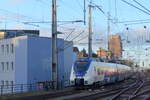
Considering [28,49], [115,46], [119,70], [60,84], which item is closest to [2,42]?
[28,49]

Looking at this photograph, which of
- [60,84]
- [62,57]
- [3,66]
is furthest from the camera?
[3,66]

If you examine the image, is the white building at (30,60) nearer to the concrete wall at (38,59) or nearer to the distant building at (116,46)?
the concrete wall at (38,59)

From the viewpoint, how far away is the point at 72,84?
41531 mm

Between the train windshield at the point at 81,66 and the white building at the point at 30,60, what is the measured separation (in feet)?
49.6

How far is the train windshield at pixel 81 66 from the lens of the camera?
135 feet

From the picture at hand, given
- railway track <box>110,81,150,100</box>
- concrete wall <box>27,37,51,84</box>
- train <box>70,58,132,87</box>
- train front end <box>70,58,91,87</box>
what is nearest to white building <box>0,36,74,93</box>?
concrete wall <box>27,37,51,84</box>

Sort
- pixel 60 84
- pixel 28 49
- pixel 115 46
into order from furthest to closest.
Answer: pixel 115 46 → pixel 28 49 → pixel 60 84

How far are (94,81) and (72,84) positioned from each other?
102 inches

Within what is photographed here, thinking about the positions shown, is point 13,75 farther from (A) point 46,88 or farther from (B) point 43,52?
(A) point 46,88

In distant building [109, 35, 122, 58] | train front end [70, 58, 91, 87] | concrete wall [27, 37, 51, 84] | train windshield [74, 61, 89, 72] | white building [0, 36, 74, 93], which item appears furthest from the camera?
distant building [109, 35, 122, 58]

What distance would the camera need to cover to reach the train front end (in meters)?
40.9

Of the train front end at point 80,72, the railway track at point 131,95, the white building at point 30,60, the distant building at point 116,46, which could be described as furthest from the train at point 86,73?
the distant building at point 116,46

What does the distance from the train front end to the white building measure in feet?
49.5

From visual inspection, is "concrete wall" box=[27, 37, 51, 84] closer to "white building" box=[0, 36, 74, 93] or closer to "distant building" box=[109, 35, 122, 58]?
"white building" box=[0, 36, 74, 93]
